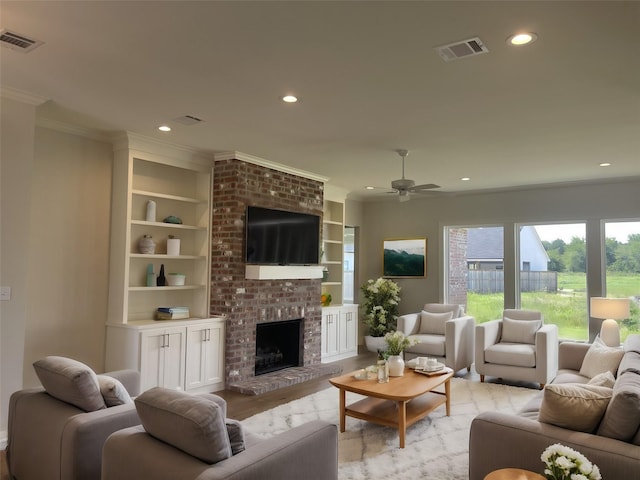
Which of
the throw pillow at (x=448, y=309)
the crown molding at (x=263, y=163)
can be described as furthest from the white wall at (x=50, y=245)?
the throw pillow at (x=448, y=309)

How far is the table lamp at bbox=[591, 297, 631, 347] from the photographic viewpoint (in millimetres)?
5355

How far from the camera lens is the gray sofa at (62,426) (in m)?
2.46

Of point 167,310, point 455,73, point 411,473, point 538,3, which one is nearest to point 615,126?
point 455,73

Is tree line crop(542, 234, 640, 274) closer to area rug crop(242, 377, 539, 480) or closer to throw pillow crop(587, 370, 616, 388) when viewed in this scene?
area rug crop(242, 377, 539, 480)

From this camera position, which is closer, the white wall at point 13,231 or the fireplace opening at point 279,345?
the white wall at point 13,231

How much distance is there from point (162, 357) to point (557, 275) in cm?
572

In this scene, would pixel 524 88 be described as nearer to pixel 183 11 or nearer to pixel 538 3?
pixel 538 3

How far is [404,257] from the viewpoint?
330 inches

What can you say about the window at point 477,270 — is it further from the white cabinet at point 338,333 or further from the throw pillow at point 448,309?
the white cabinet at point 338,333

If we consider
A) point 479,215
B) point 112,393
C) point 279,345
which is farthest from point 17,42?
point 479,215

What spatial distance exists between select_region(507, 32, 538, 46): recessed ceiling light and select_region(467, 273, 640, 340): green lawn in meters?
5.20

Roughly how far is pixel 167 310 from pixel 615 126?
15.8ft

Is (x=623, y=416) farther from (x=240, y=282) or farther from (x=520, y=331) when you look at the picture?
(x=240, y=282)

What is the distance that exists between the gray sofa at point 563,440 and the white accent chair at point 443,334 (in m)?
3.07
